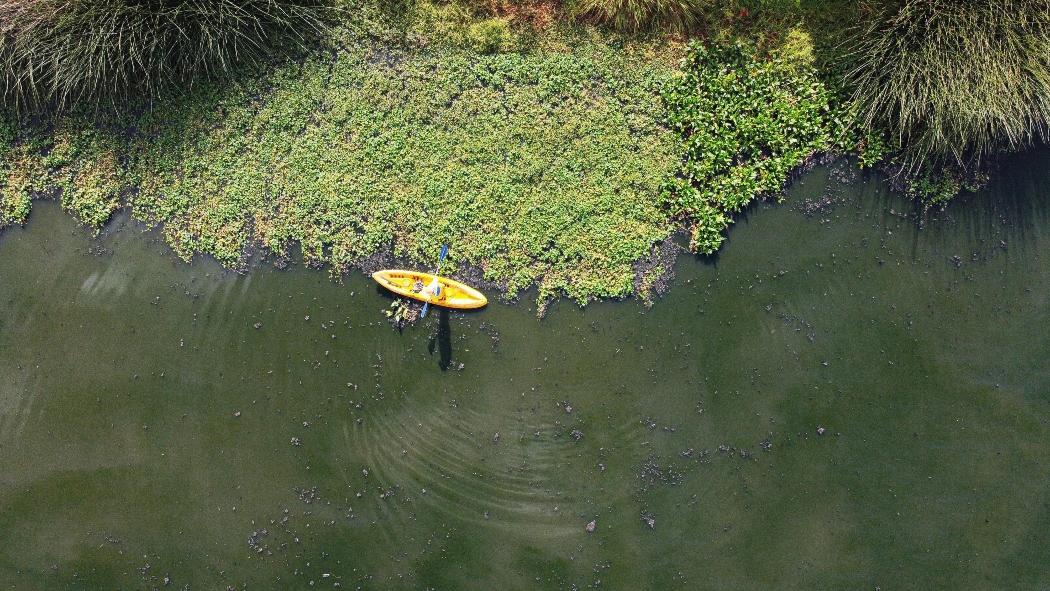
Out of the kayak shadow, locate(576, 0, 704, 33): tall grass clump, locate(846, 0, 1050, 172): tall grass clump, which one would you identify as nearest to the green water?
the kayak shadow

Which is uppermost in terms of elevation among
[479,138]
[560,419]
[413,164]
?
[479,138]

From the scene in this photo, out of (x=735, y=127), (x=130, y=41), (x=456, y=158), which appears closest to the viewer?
(x=130, y=41)

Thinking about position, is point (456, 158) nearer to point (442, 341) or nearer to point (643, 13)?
point (442, 341)

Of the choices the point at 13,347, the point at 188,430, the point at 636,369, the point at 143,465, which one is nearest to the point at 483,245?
the point at 636,369

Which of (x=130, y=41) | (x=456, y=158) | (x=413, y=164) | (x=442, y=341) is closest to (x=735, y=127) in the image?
(x=456, y=158)

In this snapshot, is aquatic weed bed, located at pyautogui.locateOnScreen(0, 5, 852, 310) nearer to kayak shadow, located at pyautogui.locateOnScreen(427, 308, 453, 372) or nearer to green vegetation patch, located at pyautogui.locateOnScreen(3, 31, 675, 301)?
green vegetation patch, located at pyautogui.locateOnScreen(3, 31, 675, 301)

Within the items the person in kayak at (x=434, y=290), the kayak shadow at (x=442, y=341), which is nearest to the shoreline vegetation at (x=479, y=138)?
the person in kayak at (x=434, y=290)
